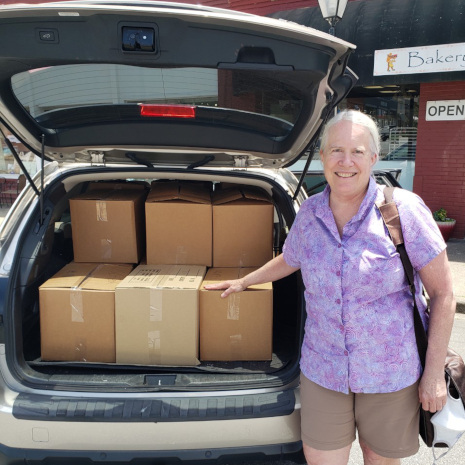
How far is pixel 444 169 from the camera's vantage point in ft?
25.6

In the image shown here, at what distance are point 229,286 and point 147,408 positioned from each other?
0.65 metres

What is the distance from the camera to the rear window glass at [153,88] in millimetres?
1886

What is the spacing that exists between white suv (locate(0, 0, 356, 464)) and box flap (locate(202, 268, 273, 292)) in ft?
0.69

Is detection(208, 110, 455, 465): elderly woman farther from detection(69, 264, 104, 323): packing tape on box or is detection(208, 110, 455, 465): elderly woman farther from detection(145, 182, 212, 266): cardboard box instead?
detection(69, 264, 104, 323): packing tape on box

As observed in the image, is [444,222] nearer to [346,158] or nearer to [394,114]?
[394,114]

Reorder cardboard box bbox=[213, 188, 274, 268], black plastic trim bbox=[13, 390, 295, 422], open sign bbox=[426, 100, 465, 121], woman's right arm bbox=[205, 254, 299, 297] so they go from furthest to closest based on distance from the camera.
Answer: open sign bbox=[426, 100, 465, 121] → cardboard box bbox=[213, 188, 274, 268] → woman's right arm bbox=[205, 254, 299, 297] → black plastic trim bbox=[13, 390, 295, 422]

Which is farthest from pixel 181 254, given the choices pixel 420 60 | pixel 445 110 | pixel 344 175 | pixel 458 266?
pixel 445 110

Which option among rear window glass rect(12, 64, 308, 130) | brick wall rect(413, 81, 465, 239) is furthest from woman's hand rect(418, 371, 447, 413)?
brick wall rect(413, 81, 465, 239)

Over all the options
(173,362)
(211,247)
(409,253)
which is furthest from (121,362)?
(409,253)

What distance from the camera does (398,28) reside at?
6.99m

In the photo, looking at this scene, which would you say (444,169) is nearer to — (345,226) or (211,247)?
(211,247)

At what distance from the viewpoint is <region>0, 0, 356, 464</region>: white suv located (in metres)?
1.60

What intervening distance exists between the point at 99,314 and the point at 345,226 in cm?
123

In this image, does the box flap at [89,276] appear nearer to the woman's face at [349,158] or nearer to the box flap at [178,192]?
the box flap at [178,192]
